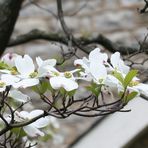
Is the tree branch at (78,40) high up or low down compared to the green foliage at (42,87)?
down

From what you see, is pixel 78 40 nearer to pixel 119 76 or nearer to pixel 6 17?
pixel 6 17

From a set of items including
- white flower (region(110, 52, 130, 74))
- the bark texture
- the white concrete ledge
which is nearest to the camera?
white flower (region(110, 52, 130, 74))

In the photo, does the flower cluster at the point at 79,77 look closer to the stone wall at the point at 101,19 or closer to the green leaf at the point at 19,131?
the green leaf at the point at 19,131

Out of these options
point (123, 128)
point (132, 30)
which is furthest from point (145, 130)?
point (132, 30)

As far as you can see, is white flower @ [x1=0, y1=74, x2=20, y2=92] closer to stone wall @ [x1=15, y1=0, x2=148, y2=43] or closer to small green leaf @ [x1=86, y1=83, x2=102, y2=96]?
small green leaf @ [x1=86, y1=83, x2=102, y2=96]

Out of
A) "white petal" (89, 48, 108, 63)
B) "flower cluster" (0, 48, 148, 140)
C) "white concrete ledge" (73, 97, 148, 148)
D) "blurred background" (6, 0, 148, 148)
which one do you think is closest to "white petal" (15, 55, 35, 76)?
"flower cluster" (0, 48, 148, 140)

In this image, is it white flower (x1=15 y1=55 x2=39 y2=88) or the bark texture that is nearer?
white flower (x1=15 y1=55 x2=39 y2=88)

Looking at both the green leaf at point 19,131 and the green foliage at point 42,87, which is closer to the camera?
the green foliage at point 42,87

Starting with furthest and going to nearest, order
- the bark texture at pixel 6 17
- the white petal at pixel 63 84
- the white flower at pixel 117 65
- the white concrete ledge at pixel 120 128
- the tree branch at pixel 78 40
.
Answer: the white concrete ledge at pixel 120 128, the tree branch at pixel 78 40, the bark texture at pixel 6 17, the white flower at pixel 117 65, the white petal at pixel 63 84

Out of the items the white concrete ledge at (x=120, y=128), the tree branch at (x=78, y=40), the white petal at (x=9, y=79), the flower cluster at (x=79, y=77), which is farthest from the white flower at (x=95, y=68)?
the white concrete ledge at (x=120, y=128)

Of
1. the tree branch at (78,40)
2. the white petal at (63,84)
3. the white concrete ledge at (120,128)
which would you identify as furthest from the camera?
the white concrete ledge at (120,128)

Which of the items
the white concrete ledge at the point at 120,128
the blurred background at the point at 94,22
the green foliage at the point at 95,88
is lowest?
the white concrete ledge at the point at 120,128

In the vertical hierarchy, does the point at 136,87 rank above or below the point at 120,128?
above

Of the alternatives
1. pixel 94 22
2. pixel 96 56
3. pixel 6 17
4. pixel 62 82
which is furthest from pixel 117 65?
pixel 94 22
